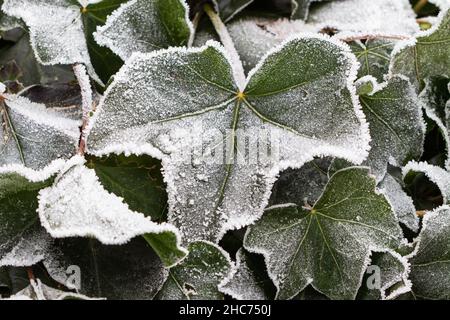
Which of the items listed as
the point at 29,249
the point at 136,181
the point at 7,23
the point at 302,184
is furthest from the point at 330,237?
the point at 7,23

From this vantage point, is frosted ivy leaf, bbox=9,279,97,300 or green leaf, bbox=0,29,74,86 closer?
frosted ivy leaf, bbox=9,279,97,300

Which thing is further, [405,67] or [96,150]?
[405,67]

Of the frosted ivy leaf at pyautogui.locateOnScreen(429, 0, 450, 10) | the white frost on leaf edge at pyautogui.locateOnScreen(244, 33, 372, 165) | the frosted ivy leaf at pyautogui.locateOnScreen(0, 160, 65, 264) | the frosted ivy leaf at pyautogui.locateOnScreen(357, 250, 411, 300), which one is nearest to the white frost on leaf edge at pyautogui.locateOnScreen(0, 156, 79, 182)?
the frosted ivy leaf at pyautogui.locateOnScreen(0, 160, 65, 264)

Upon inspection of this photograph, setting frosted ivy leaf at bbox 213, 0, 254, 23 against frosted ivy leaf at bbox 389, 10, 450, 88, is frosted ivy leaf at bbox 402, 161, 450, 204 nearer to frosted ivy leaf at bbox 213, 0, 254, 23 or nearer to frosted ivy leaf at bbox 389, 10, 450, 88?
frosted ivy leaf at bbox 389, 10, 450, 88

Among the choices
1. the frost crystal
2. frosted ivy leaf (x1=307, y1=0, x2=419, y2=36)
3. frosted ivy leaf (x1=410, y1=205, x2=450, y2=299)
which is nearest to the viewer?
the frost crystal

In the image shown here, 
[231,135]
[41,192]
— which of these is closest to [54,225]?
[41,192]
